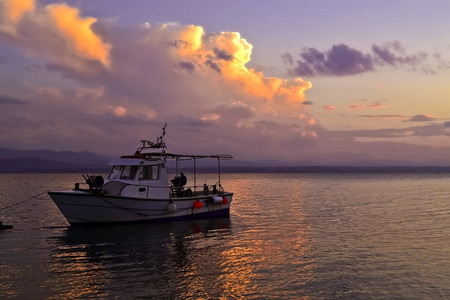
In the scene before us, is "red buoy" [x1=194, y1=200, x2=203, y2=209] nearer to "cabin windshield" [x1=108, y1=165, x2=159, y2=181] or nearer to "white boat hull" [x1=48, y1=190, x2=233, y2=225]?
"white boat hull" [x1=48, y1=190, x2=233, y2=225]

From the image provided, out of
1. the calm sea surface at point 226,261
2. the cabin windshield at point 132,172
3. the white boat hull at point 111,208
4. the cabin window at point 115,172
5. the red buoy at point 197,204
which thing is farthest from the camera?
the red buoy at point 197,204

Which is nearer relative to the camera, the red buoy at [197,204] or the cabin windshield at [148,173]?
the cabin windshield at [148,173]

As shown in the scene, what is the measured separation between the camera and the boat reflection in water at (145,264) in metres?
13.6

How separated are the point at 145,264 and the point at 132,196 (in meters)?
10.2

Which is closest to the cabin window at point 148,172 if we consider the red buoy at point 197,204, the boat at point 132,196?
the boat at point 132,196

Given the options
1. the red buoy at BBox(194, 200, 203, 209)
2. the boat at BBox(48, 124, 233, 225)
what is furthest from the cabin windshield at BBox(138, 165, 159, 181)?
the red buoy at BBox(194, 200, 203, 209)

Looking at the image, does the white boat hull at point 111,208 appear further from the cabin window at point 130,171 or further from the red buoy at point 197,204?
the cabin window at point 130,171

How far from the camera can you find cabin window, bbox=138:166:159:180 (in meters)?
27.9

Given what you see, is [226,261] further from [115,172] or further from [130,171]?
[115,172]

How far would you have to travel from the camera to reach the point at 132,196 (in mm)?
26938

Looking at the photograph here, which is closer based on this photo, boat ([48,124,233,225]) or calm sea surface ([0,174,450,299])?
calm sea surface ([0,174,450,299])

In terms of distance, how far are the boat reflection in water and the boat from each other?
97 cm

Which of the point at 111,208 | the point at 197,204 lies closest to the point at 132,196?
the point at 111,208

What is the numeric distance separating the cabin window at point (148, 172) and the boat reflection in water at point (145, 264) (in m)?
3.33
